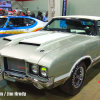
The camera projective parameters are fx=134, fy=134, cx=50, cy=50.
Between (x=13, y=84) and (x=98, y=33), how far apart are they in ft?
7.90

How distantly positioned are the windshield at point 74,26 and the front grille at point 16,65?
1.75 metres

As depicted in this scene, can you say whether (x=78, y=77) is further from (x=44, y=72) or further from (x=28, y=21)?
(x=28, y=21)

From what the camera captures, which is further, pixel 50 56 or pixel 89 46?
pixel 89 46

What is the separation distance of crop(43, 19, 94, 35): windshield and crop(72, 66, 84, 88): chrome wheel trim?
3.66ft

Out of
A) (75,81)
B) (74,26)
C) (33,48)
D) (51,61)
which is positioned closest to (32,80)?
(51,61)

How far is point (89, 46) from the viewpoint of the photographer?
109 inches

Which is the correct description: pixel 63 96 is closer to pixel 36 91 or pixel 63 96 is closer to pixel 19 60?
pixel 36 91

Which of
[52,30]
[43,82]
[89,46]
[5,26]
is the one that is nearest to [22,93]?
[43,82]

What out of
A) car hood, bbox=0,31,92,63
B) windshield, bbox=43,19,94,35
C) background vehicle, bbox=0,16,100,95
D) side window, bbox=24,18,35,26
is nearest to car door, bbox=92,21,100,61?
background vehicle, bbox=0,16,100,95

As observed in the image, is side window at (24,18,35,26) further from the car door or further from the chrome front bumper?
the chrome front bumper

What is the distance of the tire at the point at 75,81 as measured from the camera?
8.04ft

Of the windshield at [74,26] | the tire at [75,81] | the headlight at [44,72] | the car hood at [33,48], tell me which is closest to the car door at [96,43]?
the windshield at [74,26]

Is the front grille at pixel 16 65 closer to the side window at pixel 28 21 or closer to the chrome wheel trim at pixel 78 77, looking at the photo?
the chrome wheel trim at pixel 78 77

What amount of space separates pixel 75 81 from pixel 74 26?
62.4 inches
